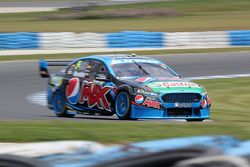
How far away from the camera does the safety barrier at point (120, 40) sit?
2892 cm

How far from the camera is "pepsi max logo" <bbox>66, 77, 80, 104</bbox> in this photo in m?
14.6

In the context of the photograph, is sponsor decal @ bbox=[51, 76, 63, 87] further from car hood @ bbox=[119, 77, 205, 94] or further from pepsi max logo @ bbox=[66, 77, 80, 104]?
car hood @ bbox=[119, 77, 205, 94]

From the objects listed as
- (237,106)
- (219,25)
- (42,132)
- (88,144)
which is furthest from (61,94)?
(219,25)

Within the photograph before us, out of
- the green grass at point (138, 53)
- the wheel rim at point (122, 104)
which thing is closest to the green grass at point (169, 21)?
the green grass at point (138, 53)

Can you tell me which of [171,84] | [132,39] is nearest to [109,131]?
[171,84]

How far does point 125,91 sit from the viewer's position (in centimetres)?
1352

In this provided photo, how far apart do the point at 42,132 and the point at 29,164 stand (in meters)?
6.04

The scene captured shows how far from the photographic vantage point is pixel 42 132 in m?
9.50

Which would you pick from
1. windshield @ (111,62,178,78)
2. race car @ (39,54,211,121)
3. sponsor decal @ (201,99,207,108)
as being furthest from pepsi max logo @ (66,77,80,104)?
sponsor decal @ (201,99,207,108)

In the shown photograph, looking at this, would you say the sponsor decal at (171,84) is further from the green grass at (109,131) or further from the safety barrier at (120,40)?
the safety barrier at (120,40)

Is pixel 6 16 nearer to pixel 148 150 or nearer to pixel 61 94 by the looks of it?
pixel 61 94

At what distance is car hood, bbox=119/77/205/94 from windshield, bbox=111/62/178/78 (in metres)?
0.30

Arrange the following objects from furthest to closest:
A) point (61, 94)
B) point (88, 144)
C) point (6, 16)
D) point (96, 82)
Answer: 1. point (6, 16)
2. point (61, 94)
3. point (96, 82)
4. point (88, 144)

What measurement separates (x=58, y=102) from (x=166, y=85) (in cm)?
281
